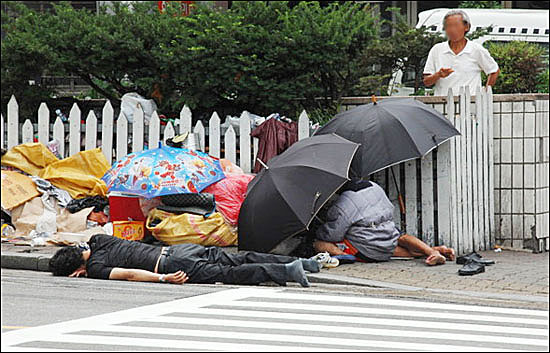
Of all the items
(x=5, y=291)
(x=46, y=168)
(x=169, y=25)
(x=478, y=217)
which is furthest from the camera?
(x=169, y=25)

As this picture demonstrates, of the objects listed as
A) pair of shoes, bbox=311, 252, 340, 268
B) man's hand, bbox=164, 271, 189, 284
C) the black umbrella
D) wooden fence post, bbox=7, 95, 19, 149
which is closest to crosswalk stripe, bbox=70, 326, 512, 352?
man's hand, bbox=164, 271, 189, 284

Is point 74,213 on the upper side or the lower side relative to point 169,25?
lower

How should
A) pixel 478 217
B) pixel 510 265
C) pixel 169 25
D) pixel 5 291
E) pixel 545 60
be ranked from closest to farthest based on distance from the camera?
pixel 5 291
pixel 510 265
pixel 478 217
pixel 169 25
pixel 545 60

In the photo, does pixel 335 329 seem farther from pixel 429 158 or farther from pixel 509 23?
pixel 509 23

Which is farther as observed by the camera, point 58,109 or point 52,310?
point 58,109

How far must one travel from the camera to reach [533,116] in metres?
11.5

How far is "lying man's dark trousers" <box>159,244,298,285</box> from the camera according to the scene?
921cm

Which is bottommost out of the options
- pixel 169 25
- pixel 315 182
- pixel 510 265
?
pixel 510 265

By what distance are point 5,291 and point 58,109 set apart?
16.4ft

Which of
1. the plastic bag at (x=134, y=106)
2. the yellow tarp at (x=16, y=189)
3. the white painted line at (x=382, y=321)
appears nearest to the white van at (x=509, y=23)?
the plastic bag at (x=134, y=106)

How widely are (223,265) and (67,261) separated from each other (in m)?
1.60

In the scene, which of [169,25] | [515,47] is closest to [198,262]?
[169,25]

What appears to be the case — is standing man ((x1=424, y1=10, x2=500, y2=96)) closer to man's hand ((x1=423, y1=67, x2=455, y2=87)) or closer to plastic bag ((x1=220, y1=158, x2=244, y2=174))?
man's hand ((x1=423, y1=67, x2=455, y2=87))

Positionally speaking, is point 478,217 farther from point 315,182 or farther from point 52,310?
point 52,310
